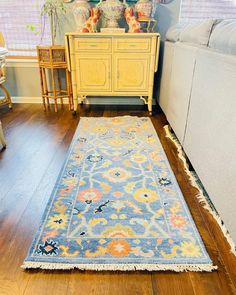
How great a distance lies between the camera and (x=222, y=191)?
1188mm

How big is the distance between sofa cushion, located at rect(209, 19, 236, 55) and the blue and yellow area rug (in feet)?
2.83

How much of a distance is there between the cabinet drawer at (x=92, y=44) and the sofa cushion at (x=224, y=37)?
141 centimetres

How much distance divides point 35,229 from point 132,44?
2191 mm

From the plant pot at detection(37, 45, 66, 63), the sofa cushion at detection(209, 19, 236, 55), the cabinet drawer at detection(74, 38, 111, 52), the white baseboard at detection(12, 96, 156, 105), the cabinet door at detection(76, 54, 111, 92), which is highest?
the sofa cushion at detection(209, 19, 236, 55)

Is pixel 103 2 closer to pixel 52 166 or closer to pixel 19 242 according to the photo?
pixel 52 166

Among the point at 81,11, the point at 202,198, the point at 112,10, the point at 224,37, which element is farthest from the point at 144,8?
the point at 202,198

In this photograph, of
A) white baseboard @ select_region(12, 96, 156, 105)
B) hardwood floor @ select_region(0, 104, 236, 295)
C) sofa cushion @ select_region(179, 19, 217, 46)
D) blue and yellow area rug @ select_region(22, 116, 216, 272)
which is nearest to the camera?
hardwood floor @ select_region(0, 104, 236, 295)

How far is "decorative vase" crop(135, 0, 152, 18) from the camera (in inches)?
108

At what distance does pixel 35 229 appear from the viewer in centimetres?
126

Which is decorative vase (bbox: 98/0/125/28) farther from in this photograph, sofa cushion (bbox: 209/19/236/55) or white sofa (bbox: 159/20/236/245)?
sofa cushion (bbox: 209/19/236/55)

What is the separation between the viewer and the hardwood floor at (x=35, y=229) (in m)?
0.97

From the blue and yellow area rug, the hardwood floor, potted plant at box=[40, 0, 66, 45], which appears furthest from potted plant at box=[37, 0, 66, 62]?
the blue and yellow area rug

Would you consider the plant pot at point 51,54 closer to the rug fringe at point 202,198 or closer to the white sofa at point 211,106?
the white sofa at point 211,106

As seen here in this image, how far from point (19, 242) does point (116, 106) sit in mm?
Answer: 2409
